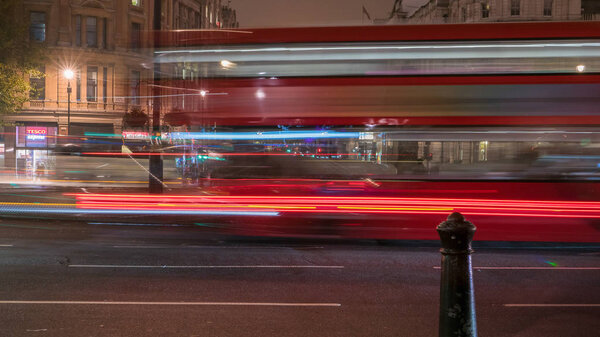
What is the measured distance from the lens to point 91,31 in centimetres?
4472

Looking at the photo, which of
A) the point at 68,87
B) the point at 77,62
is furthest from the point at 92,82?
the point at 68,87

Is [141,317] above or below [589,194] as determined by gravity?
below

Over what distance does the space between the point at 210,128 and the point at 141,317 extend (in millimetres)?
4392

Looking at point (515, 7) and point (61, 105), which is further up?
point (515, 7)

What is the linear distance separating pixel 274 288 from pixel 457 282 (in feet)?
12.4

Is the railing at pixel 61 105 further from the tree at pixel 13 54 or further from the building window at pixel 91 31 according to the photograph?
the tree at pixel 13 54

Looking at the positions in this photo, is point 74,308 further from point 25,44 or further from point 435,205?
point 25,44

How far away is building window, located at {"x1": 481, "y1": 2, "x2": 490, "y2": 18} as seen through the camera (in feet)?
156

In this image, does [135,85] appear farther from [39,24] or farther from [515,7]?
[515,7]

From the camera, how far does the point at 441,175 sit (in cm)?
964

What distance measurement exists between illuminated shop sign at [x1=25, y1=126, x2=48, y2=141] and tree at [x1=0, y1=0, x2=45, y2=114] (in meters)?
2.03

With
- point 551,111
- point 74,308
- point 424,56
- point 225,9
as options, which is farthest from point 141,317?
point 225,9

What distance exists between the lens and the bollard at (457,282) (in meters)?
4.09

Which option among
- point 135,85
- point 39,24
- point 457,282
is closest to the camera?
point 457,282
